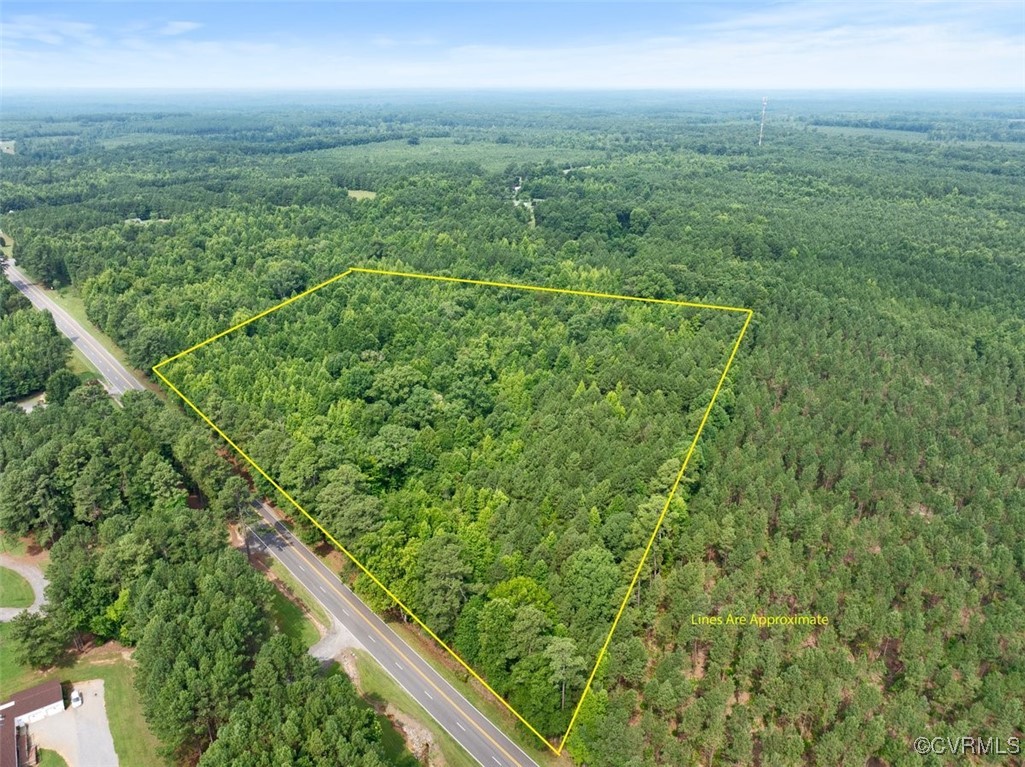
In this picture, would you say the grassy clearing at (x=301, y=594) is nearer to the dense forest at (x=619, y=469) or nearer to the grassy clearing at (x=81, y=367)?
the dense forest at (x=619, y=469)

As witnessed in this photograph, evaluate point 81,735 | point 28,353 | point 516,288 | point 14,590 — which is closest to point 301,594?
point 81,735

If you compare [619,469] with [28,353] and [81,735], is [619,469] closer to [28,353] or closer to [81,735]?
[81,735]

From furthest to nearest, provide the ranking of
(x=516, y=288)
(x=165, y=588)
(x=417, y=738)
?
(x=516, y=288) → (x=165, y=588) → (x=417, y=738)

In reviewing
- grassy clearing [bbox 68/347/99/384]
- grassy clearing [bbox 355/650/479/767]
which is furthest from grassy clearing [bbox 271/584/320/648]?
grassy clearing [bbox 68/347/99/384]

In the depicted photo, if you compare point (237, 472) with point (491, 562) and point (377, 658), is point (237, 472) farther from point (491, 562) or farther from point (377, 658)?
point (491, 562)

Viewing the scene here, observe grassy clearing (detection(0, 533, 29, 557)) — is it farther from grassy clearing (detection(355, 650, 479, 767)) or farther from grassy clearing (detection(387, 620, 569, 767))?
grassy clearing (detection(387, 620, 569, 767))

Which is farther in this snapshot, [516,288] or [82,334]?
[516,288]
